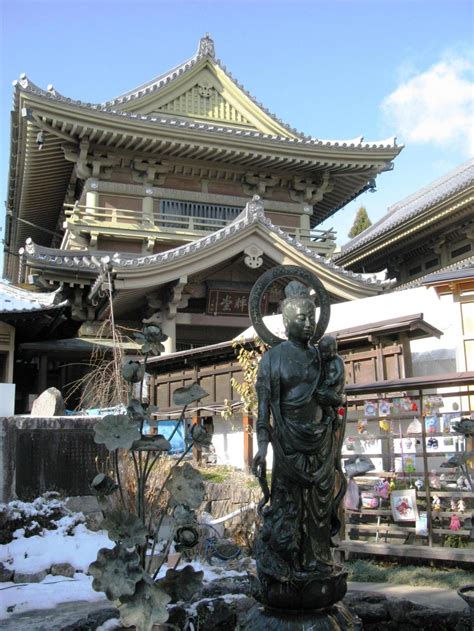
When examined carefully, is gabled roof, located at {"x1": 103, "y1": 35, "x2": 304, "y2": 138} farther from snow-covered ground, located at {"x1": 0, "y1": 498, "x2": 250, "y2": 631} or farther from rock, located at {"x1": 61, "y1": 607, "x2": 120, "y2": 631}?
rock, located at {"x1": 61, "y1": 607, "x2": 120, "y2": 631}

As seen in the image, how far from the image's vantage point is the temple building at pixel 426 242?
50.2ft

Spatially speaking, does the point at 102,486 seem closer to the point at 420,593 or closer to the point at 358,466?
the point at 420,593

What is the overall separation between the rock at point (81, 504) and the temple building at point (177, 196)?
4496 millimetres

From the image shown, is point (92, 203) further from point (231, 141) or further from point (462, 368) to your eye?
point (462, 368)

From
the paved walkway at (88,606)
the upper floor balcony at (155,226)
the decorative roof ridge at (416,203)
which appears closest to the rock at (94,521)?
the paved walkway at (88,606)

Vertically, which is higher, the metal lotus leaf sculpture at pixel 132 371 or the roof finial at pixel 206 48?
the roof finial at pixel 206 48

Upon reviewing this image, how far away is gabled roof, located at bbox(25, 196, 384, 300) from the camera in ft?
43.1

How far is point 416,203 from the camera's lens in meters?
23.2

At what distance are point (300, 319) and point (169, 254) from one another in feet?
32.0

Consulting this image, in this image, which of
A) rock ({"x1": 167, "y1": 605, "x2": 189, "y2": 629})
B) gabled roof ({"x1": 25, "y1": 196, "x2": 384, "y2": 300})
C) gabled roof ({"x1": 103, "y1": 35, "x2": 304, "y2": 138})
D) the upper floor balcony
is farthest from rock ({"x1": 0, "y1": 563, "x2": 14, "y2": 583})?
gabled roof ({"x1": 103, "y1": 35, "x2": 304, "y2": 138})

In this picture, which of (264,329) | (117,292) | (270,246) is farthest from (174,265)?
(264,329)

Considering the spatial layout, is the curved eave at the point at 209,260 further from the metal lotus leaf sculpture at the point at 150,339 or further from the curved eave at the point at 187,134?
the metal lotus leaf sculpture at the point at 150,339

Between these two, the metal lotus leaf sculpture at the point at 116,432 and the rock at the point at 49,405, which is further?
the rock at the point at 49,405

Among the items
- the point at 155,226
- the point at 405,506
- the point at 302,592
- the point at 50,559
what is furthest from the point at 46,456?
the point at 155,226
